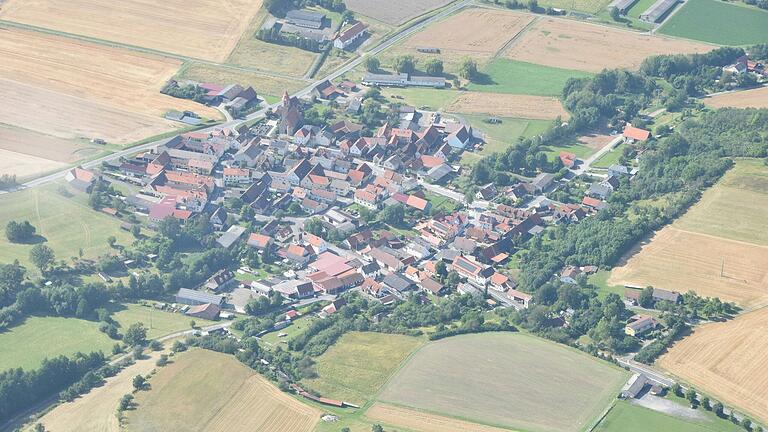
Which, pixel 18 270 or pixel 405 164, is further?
pixel 405 164

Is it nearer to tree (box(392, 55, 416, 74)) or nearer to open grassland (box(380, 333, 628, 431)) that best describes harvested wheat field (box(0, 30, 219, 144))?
tree (box(392, 55, 416, 74))

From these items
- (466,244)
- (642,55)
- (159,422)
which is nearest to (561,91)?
(642,55)

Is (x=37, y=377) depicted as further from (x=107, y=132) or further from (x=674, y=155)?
(x=674, y=155)

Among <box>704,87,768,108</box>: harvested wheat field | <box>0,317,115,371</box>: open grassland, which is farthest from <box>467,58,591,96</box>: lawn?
<box>0,317,115,371</box>: open grassland

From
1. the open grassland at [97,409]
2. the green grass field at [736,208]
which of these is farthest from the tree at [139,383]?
the green grass field at [736,208]

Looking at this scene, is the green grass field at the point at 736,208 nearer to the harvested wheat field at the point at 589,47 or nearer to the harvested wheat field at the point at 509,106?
the harvested wheat field at the point at 509,106

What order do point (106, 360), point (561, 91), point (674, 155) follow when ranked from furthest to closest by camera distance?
1. point (561, 91)
2. point (674, 155)
3. point (106, 360)
